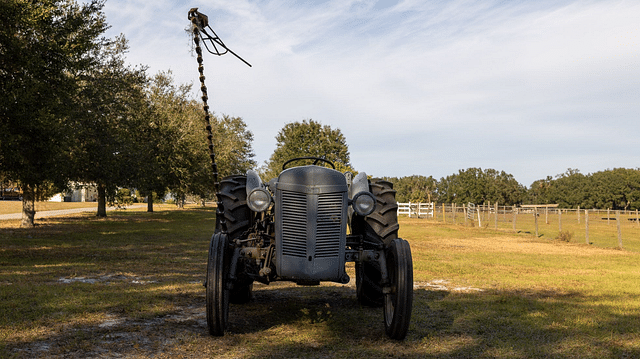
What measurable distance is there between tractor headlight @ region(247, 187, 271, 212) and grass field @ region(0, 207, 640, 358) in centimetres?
143

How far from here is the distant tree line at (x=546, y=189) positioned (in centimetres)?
11025

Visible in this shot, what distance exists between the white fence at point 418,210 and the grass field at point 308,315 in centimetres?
3975

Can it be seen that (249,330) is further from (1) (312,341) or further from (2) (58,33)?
(2) (58,33)

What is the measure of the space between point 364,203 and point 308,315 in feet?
6.44

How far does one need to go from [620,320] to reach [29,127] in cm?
1348

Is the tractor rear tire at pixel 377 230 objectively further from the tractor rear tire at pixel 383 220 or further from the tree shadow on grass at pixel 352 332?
the tree shadow on grass at pixel 352 332

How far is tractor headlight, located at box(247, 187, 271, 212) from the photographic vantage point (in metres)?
5.49

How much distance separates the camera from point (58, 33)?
614 inches

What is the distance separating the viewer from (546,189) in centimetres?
14112

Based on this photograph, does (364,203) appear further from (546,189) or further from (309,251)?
(546,189)

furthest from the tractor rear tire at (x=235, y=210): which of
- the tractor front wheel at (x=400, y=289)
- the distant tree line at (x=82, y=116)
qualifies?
the distant tree line at (x=82, y=116)

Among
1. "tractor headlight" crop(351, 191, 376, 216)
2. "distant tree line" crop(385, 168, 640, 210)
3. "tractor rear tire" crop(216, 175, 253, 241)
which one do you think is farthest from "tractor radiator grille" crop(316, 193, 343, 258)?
"distant tree line" crop(385, 168, 640, 210)

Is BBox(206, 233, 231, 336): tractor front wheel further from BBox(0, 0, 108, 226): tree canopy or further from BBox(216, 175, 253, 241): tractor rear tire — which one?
BBox(0, 0, 108, 226): tree canopy

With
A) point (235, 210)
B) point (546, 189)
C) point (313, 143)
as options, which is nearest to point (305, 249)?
point (235, 210)
